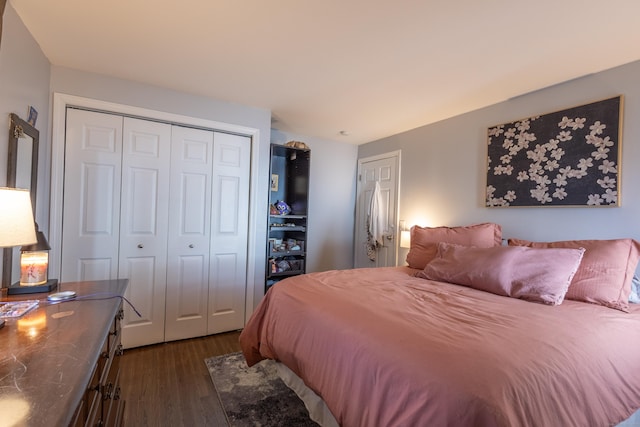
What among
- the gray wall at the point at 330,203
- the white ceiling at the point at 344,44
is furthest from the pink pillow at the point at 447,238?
the gray wall at the point at 330,203

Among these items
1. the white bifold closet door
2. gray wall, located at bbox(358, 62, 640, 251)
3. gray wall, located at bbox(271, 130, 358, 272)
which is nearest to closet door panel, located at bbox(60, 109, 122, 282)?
the white bifold closet door

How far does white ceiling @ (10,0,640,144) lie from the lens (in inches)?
60.1

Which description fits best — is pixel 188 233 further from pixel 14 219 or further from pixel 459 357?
pixel 459 357

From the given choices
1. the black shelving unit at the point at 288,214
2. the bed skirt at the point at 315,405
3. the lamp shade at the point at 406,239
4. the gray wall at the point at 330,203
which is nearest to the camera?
the bed skirt at the point at 315,405

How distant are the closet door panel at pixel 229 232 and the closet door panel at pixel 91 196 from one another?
0.79 meters

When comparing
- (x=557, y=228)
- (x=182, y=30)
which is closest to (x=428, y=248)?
(x=557, y=228)

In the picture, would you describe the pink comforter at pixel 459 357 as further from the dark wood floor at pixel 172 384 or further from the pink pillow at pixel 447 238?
the pink pillow at pixel 447 238

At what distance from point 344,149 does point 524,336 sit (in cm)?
341

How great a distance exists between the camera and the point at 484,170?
2744 millimetres

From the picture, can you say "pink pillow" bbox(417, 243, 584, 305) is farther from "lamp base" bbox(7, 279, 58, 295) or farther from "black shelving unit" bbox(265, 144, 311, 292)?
"lamp base" bbox(7, 279, 58, 295)

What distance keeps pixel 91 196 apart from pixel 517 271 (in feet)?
10.4

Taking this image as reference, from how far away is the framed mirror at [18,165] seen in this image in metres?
1.56

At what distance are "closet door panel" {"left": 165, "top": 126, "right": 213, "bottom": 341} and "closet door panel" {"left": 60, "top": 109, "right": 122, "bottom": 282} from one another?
0.43m

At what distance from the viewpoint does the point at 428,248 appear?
2662 millimetres
